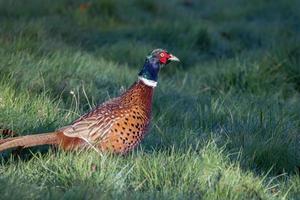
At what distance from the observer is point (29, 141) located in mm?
4605

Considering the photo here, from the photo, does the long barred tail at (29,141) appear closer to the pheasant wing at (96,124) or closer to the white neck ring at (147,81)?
the pheasant wing at (96,124)

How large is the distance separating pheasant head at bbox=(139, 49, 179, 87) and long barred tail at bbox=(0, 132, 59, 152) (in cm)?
80

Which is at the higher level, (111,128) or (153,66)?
(153,66)

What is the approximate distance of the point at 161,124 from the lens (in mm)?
5805

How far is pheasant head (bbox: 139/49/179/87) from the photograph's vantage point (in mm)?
5234

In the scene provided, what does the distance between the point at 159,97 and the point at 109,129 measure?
186cm

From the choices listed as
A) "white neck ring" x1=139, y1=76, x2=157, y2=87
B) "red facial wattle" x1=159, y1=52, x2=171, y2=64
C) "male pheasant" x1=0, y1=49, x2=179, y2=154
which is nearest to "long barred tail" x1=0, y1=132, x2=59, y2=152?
"male pheasant" x1=0, y1=49, x2=179, y2=154

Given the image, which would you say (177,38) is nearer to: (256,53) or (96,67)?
(256,53)

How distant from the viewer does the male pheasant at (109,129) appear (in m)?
4.73

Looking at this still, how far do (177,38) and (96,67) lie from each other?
100 inches

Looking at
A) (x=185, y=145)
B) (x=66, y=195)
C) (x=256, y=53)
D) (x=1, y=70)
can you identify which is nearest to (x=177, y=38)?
(x=256, y=53)

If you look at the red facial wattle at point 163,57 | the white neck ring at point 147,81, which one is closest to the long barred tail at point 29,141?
the white neck ring at point 147,81

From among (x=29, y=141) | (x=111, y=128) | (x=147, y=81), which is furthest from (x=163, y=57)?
(x=29, y=141)

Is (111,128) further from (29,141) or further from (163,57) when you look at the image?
(163,57)
